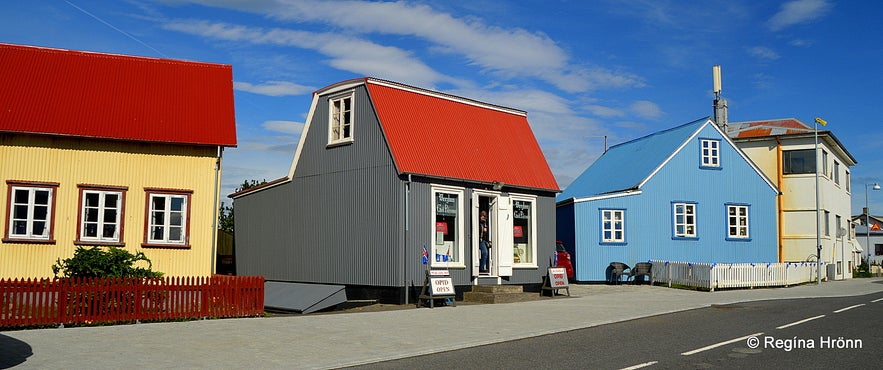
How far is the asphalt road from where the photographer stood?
10766 millimetres

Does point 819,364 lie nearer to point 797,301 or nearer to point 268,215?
point 797,301

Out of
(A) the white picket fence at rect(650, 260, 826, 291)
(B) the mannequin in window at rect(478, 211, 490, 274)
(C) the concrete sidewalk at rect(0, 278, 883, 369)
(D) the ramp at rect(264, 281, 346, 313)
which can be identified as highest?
(B) the mannequin in window at rect(478, 211, 490, 274)

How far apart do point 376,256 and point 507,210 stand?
15.9 ft

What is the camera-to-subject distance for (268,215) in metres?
27.1

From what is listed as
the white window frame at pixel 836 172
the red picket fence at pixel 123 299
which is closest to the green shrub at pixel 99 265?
the red picket fence at pixel 123 299

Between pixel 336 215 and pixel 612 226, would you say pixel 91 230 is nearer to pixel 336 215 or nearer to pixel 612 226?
pixel 336 215

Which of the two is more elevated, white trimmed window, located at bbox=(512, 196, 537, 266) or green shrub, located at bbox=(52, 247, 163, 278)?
white trimmed window, located at bbox=(512, 196, 537, 266)

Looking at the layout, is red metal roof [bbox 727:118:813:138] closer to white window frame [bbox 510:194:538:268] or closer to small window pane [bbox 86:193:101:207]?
white window frame [bbox 510:194:538:268]

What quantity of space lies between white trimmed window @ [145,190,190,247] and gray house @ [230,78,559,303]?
15.1ft

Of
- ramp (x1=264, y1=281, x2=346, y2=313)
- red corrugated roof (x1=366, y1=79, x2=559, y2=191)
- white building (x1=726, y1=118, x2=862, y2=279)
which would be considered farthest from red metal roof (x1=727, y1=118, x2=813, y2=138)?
ramp (x1=264, y1=281, x2=346, y2=313)

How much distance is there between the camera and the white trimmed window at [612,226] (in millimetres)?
31453

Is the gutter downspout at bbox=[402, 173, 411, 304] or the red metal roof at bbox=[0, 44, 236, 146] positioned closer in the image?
the red metal roof at bbox=[0, 44, 236, 146]

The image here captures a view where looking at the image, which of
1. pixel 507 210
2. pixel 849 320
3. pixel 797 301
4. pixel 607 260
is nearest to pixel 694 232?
pixel 607 260

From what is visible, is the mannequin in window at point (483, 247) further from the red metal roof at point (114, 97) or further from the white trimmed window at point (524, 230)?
the red metal roof at point (114, 97)
